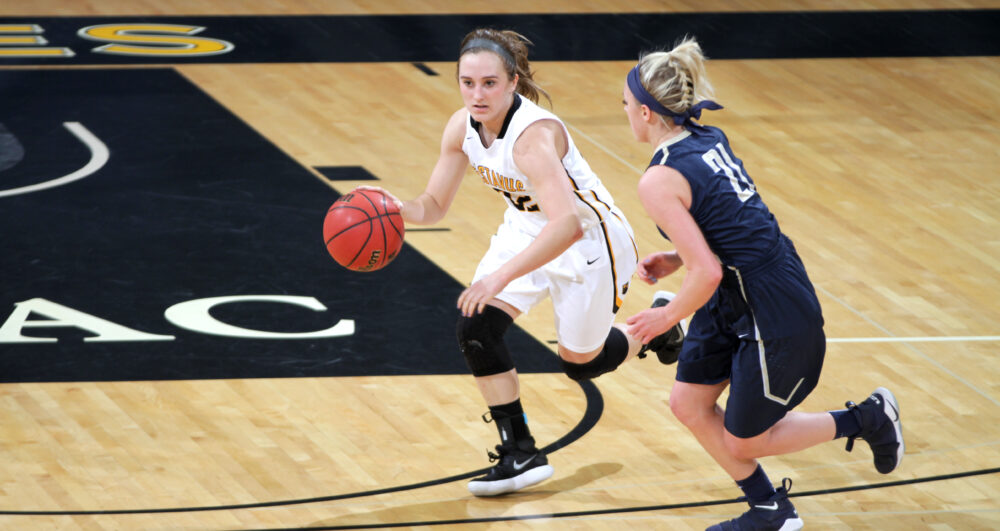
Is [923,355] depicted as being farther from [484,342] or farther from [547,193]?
[547,193]

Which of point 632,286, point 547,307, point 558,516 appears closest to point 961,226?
point 632,286

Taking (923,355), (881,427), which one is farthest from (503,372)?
(923,355)

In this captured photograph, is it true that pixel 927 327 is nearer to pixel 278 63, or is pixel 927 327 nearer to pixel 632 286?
pixel 632 286

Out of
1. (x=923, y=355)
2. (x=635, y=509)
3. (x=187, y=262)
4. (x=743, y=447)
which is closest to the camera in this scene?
(x=743, y=447)

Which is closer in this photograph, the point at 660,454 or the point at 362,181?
the point at 660,454

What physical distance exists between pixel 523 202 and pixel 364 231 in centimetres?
54

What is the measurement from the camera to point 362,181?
8.26 metres

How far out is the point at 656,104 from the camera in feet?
13.3

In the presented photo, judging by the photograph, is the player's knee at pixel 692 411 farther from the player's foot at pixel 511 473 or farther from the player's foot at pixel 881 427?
the player's foot at pixel 511 473

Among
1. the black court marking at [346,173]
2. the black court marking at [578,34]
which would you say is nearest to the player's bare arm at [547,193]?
the black court marking at [346,173]

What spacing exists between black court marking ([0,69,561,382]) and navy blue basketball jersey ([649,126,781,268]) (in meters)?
2.00

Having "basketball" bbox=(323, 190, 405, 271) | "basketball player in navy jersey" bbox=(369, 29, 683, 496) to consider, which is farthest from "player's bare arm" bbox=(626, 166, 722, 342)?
"basketball" bbox=(323, 190, 405, 271)

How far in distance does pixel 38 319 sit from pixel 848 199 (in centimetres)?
453

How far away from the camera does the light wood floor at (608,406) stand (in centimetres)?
471
